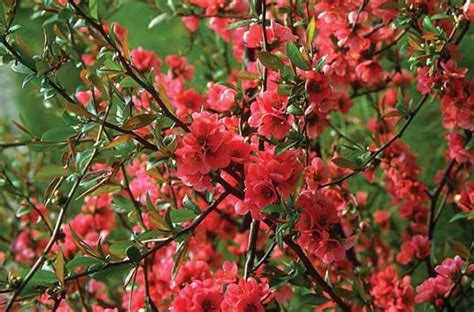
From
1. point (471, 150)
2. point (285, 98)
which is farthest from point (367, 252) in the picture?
point (285, 98)

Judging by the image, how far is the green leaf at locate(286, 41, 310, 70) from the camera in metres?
0.64

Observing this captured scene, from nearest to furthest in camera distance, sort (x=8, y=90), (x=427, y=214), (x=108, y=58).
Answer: (x=108, y=58), (x=427, y=214), (x=8, y=90)

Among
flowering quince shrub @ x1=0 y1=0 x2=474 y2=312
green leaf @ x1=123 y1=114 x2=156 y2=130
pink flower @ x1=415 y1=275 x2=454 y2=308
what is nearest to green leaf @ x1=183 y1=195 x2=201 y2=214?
flowering quince shrub @ x1=0 y1=0 x2=474 y2=312

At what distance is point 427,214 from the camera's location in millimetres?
983

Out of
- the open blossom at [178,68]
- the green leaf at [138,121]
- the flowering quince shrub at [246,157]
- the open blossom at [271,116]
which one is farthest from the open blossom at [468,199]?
the open blossom at [178,68]

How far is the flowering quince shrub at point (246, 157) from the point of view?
2.03ft

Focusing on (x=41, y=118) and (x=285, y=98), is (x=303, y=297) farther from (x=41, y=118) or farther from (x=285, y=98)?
(x=41, y=118)

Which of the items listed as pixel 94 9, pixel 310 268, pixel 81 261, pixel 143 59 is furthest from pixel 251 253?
pixel 143 59

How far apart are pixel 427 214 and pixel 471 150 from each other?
0.22 m

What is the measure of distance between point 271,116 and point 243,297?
156 mm

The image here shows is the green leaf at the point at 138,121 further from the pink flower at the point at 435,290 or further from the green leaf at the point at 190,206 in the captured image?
the pink flower at the point at 435,290

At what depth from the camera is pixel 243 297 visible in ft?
2.08

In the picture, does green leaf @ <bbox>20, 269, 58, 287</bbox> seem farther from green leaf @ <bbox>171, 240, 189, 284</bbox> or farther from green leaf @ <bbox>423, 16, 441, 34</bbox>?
green leaf @ <bbox>423, 16, 441, 34</bbox>

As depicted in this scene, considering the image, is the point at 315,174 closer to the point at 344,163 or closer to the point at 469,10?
the point at 344,163
